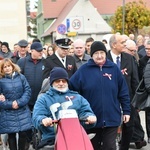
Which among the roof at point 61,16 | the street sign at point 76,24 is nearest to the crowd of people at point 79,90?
the street sign at point 76,24

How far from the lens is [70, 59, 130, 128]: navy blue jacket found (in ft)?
21.2

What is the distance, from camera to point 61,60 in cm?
820

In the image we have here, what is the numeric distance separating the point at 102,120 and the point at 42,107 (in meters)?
1.11

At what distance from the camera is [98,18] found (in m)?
65.8

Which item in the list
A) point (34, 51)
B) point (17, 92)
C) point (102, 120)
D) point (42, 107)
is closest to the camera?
point (42, 107)

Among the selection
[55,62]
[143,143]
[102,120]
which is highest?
[55,62]

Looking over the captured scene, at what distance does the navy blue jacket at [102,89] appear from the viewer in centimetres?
647

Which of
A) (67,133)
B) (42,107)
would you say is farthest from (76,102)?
(67,133)

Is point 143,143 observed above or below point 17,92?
below

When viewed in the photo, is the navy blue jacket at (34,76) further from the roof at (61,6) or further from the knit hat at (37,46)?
the roof at (61,6)

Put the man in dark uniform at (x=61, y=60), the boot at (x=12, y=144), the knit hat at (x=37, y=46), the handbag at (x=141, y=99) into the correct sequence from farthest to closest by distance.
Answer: the knit hat at (x=37, y=46) < the boot at (x=12, y=144) < the man in dark uniform at (x=61, y=60) < the handbag at (x=141, y=99)

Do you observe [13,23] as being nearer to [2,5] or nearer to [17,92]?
[2,5]

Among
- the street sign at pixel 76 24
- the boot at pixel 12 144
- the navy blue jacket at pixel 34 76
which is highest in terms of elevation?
the street sign at pixel 76 24

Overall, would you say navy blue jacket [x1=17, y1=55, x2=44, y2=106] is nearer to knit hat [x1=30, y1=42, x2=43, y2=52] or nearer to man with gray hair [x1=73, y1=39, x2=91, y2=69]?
knit hat [x1=30, y1=42, x2=43, y2=52]
